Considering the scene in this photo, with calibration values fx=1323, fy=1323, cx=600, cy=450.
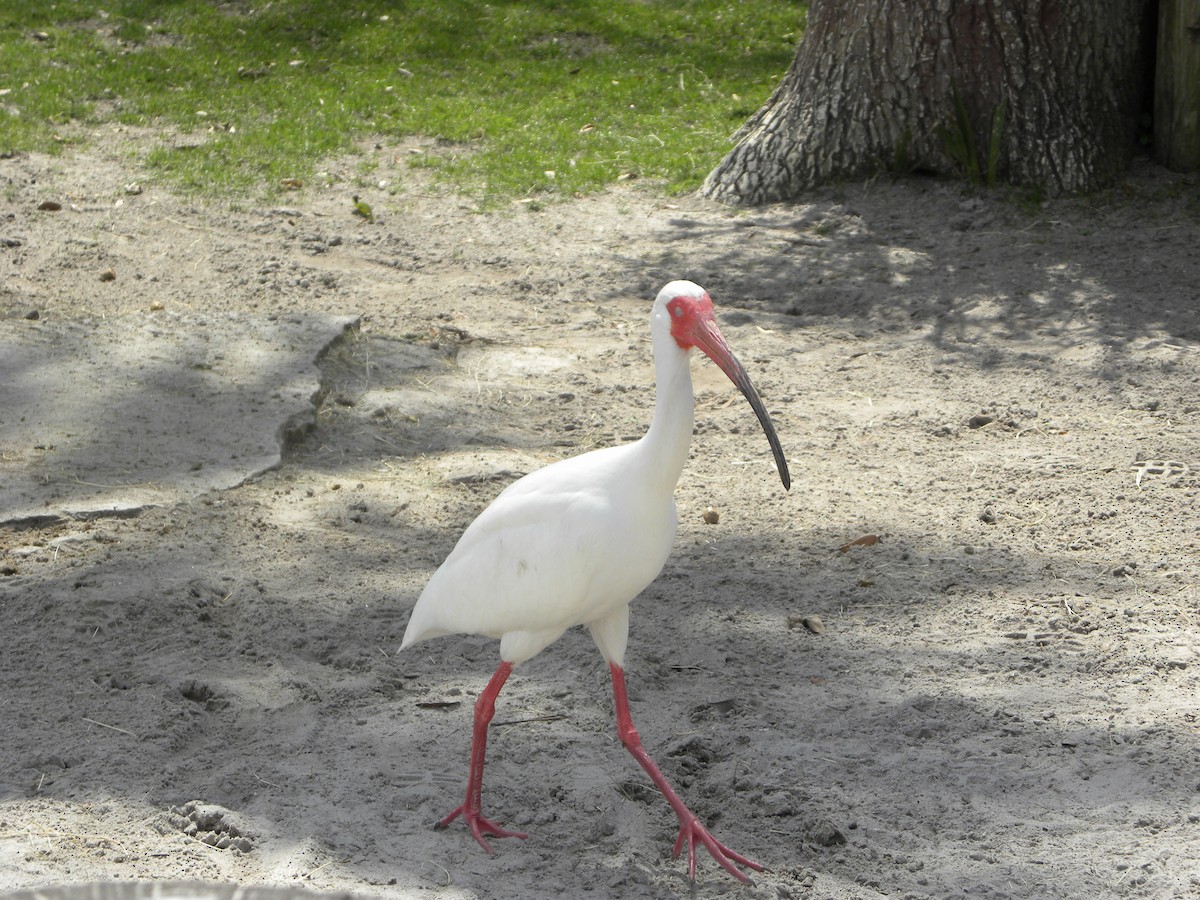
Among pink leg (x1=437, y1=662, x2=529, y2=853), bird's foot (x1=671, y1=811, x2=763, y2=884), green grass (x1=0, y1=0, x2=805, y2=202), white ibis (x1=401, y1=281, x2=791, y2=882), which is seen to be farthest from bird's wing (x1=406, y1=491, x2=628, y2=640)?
green grass (x1=0, y1=0, x2=805, y2=202)

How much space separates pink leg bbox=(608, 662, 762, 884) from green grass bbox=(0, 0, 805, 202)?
5.55 metres

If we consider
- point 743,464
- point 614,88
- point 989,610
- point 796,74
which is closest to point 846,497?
point 743,464

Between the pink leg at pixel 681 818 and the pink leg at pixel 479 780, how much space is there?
32 centimetres

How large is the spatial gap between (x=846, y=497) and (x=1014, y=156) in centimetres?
370

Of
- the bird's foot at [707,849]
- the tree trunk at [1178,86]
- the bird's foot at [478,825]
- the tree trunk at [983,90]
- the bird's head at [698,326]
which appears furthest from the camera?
the tree trunk at [983,90]

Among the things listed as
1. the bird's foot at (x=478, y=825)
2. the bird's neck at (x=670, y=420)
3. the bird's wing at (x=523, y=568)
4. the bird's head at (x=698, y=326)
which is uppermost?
the bird's head at (x=698, y=326)

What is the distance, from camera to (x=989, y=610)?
447 centimetres

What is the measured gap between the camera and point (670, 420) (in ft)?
10.5

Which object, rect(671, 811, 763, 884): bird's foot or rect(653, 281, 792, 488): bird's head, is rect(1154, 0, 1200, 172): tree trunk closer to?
rect(653, 281, 792, 488): bird's head

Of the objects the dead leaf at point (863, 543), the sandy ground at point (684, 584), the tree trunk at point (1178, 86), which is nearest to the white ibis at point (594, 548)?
the sandy ground at point (684, 584)

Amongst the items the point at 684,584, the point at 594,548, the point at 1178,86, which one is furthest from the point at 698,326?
the point at 1178,86

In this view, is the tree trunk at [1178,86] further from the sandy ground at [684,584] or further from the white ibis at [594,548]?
the white ibis at [594,548]

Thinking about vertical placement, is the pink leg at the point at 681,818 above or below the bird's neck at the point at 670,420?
below

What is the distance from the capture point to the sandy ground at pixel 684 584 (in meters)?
3.42
